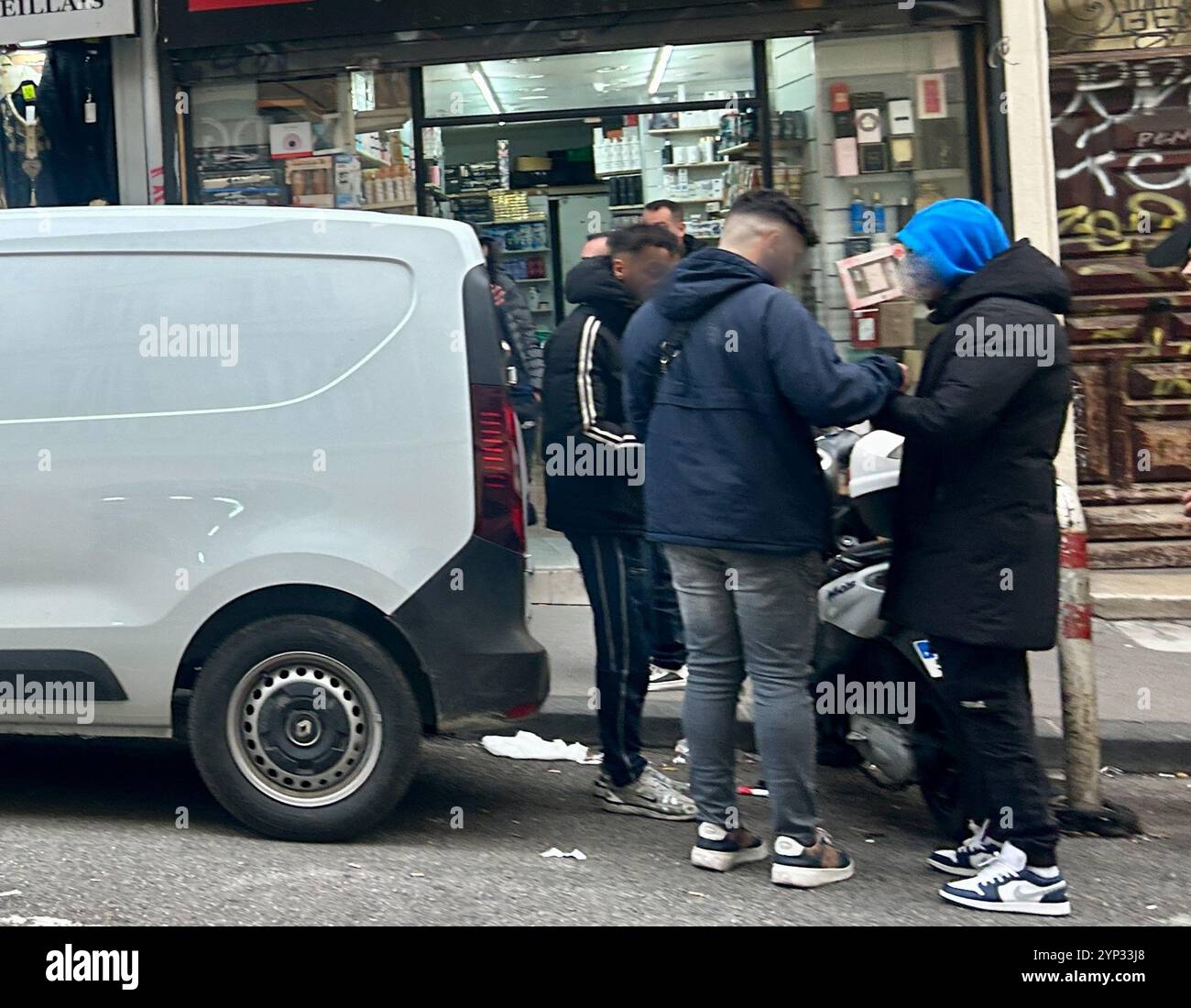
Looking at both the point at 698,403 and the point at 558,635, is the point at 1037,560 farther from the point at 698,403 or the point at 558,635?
the point at 558,635

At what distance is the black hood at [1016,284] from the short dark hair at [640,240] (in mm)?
1200

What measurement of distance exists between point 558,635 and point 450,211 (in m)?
3.36

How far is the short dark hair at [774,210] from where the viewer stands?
4438mm

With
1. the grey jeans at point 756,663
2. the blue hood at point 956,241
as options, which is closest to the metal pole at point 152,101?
the grey jeans at point 756,663

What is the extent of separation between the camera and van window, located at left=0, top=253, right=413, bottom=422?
15.2 feet

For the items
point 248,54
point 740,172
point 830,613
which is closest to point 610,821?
point 830,613

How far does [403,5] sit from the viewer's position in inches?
363

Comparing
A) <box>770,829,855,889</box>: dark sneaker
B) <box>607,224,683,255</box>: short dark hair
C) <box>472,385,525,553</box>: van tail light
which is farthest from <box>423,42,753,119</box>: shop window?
<box>770,829,855,889</box>: dark sneaker

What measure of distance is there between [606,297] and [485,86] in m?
4.85

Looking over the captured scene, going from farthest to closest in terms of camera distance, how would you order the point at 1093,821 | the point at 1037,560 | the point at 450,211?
the point at 450,211
the point at 1093,821
the point at 1037,560

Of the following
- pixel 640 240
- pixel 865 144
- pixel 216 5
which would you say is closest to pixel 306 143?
pixel 216 5

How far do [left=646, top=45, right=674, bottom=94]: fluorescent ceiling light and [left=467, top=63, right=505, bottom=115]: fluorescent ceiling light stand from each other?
94 cm

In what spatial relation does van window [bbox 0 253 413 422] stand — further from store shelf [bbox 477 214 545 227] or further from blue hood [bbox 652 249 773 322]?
store shelf [bbox 477 214 545 227]

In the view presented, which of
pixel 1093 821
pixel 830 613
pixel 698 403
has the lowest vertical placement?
pixel 1093 821
